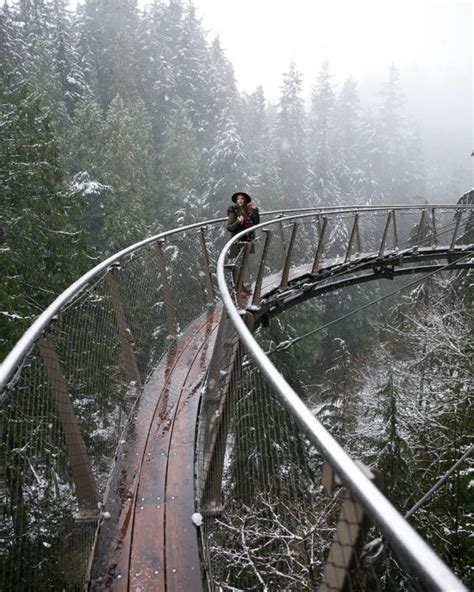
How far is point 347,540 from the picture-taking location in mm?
1161

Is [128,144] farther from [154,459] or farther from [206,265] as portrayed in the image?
[154,459]

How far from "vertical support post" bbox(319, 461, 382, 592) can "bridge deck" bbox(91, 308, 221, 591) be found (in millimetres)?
1656

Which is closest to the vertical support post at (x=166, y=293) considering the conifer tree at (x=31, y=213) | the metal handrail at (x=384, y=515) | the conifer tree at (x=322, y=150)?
the metal handrail at (x=384, y=515)

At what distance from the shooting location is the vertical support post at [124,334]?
423cm

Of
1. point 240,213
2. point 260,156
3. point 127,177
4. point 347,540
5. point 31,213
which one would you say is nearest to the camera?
point 347,540

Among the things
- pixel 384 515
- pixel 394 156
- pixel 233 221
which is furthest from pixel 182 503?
pixel 394 156

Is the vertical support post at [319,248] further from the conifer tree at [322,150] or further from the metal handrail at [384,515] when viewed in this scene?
the conifer tree at [322,150]

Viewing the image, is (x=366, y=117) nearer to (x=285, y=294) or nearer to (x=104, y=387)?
(x=285, y=294)

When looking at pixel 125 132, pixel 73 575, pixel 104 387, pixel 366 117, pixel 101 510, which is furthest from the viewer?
pixel 366 117

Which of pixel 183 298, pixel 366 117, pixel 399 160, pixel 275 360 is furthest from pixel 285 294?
pixel 366 117

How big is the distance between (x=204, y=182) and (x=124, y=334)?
27848 mm

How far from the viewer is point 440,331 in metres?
16.3

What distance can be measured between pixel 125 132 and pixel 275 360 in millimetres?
17063

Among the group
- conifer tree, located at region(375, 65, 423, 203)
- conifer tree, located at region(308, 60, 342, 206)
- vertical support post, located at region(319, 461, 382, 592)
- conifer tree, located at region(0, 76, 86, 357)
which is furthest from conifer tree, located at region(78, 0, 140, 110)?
vertical support post, located at region(319, 461, 382, 592)
